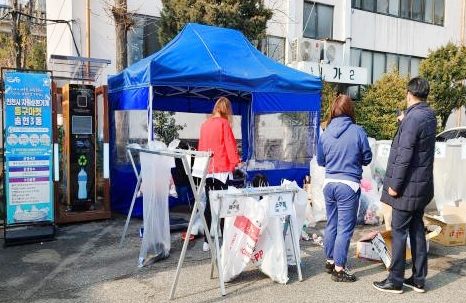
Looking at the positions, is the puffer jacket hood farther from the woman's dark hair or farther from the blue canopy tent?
the blue canopy tent

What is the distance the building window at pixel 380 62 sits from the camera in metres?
17.6

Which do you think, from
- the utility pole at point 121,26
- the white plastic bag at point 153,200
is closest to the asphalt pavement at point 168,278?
the white plastic bag at point 153,200

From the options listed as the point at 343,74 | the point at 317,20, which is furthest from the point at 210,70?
the point at 317,20

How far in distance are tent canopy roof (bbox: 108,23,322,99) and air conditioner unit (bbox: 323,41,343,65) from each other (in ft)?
27.2

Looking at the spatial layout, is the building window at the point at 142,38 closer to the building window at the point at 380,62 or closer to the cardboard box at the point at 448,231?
the building window at the point at 380,62

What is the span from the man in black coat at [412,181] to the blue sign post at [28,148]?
168 inches

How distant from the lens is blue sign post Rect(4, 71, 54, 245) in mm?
5539

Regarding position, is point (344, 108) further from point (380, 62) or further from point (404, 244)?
point (380, 62)

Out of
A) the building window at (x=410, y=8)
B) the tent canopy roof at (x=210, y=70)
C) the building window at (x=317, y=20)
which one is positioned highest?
the building window at (x=410, y=8)

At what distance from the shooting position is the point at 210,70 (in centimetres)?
646

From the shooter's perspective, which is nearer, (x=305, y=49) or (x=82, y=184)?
(x=82, y=184)

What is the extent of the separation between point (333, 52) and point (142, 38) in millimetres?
7091

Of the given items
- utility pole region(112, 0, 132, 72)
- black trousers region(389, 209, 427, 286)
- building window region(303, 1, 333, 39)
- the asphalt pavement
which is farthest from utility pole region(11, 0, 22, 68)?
black trousers region(389, 209, 427, 286)

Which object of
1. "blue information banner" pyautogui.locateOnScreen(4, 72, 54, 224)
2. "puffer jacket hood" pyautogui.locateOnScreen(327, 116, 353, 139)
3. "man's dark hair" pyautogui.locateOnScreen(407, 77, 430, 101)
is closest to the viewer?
"man's dark hair" pyautogui.locateOnScreen(407, 77, 430, 101)
